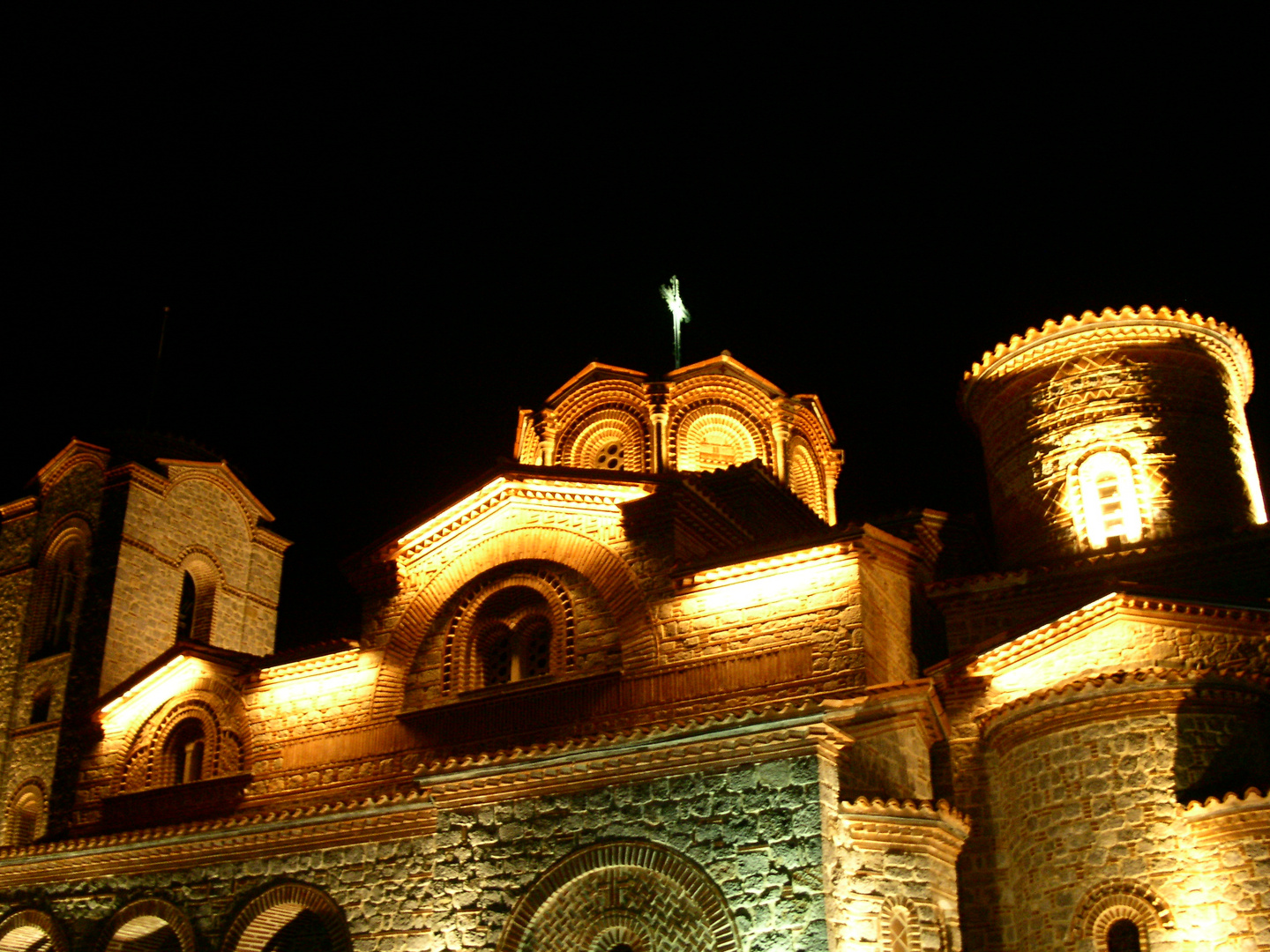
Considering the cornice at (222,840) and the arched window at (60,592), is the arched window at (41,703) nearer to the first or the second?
the arched window at (60,592)

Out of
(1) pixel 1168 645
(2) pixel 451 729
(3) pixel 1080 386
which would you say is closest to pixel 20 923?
(2) pixel 451 729

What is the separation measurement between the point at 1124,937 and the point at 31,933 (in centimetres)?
1223

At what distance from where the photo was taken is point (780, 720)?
10.3 m

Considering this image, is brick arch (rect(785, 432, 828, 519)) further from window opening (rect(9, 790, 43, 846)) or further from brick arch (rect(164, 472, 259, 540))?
window opening (rect(9, 790, 43, 846))

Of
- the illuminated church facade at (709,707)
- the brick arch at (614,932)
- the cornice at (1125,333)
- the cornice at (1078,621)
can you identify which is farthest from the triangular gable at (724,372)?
the brick arch at (614,932)

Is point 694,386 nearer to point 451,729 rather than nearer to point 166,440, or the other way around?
point 451,729

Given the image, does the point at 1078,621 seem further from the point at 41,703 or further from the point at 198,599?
the point at 41,703

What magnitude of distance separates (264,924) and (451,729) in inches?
107

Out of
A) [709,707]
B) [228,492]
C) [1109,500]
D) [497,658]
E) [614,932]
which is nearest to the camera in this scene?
[614,932]

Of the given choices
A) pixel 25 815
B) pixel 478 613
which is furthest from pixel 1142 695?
pixel 25 815

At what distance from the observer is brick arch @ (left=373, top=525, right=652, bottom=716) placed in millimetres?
13508

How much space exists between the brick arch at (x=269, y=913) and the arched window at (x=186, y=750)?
12.8 feet

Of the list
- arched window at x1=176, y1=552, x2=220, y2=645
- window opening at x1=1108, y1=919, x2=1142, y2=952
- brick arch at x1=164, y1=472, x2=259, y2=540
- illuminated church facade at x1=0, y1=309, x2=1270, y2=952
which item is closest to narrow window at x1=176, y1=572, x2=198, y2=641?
arched window at x1=176, y1=552, x2=220, y2=645

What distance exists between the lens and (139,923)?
1392 centimetres
